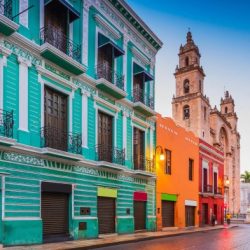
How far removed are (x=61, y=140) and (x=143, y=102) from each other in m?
8.29

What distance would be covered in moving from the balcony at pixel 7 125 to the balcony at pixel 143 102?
369 inches

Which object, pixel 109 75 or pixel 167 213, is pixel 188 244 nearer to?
pixel 109 75

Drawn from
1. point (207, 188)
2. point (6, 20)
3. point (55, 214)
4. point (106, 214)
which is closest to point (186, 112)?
point (207, 188)

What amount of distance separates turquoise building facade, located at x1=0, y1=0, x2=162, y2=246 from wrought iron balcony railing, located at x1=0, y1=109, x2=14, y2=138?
0.11 feet

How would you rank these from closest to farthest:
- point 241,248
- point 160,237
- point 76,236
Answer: point 241,248 < point 76,236 < point 160,237

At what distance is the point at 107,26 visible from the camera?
62.9 feet

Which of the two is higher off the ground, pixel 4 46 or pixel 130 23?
pixel 130 23

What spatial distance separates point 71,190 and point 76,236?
6.13ft

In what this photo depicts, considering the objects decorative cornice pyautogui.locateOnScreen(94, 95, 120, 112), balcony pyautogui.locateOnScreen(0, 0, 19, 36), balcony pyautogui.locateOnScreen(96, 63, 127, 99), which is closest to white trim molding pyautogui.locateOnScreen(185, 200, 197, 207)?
decorative cornice pyautogui.locateOnScreen(94, 95, 120, 112)

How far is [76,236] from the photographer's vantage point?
51.9 feet

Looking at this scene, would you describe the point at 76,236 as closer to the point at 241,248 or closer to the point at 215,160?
the point at 241,248

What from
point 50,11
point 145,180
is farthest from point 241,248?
point 50,11

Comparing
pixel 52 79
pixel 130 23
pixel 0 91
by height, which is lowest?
pixel 0 91

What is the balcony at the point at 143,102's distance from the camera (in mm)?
21406
